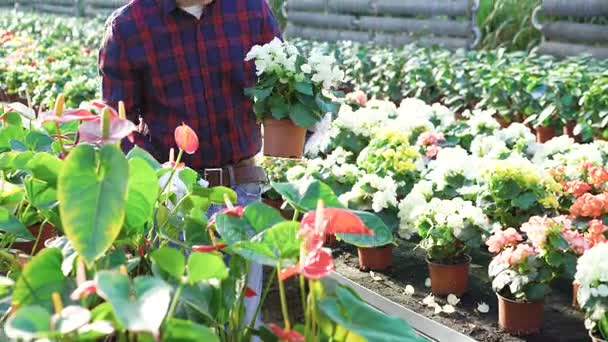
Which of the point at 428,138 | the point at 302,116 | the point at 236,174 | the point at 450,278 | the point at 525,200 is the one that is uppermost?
the point at 302,116

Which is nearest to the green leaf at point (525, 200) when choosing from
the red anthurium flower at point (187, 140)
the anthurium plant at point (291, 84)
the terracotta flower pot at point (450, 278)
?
the terracotta flower pot at point (450, 278)

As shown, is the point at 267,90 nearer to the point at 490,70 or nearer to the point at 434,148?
the point at 434,148

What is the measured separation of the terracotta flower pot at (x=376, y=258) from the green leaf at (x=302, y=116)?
4.06 feet

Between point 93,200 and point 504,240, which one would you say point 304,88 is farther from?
point 93,200

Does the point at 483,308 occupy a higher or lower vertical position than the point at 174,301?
lower

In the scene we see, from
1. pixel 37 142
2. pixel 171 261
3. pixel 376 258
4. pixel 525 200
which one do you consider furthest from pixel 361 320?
pixel 376 258

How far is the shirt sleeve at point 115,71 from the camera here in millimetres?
2545

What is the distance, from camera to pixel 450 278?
3406 mm

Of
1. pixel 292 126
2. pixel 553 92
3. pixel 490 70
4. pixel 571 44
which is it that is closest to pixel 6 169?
pixel 292 126

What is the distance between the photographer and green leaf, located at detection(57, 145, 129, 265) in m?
0.94

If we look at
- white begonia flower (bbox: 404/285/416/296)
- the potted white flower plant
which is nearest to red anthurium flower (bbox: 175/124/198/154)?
the potted white flower plant

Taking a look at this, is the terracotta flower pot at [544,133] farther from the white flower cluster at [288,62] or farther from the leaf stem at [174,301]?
the leaf stem at [174,301]

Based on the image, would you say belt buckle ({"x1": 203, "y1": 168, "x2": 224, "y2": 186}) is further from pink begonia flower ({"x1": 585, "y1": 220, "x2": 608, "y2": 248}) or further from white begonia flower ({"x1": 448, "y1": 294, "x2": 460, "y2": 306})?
pink begonia flower ({"x1": 585, "y1": 220, "x2": 608, "y2": 248})

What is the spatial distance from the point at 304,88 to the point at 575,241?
1106mm
